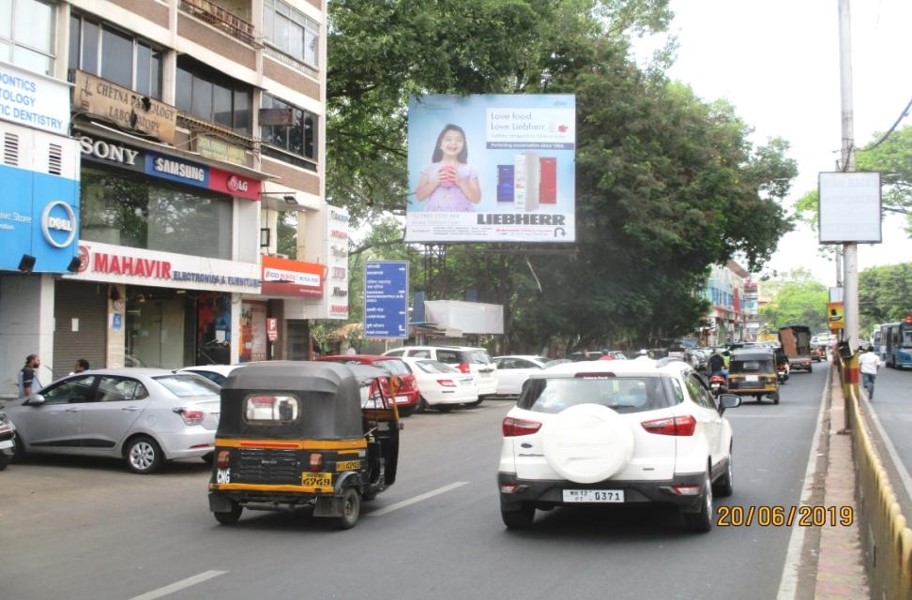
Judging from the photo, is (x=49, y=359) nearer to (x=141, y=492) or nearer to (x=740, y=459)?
(x=141, y=492)

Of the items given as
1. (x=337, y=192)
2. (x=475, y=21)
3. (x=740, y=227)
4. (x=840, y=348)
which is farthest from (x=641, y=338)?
(x=840, y=348)

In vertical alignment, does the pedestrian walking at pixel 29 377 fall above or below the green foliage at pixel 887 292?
below

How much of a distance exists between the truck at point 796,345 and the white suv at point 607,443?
163 feet

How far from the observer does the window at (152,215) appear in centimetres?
2159

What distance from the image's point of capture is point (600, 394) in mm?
8734

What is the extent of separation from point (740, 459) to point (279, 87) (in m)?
19.3

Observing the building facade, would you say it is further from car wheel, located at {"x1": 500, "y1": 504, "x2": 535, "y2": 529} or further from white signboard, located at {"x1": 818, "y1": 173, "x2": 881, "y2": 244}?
white signboard, located at {"x1": 818, "y1": 173, "x2": 881, "y2": 244}

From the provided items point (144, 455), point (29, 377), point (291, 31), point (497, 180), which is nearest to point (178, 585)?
point (144, 455)

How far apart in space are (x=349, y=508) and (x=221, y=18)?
65.7 feet

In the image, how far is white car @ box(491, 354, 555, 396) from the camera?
30.9 meters

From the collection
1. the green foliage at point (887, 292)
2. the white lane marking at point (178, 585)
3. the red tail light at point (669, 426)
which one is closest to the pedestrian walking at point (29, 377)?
the white lane marking at point (178, 585)

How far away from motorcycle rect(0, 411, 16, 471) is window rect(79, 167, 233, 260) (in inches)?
330

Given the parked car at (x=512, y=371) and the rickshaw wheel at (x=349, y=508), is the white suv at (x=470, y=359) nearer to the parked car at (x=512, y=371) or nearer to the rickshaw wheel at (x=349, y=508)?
the parked car at (x=512, y=371)
